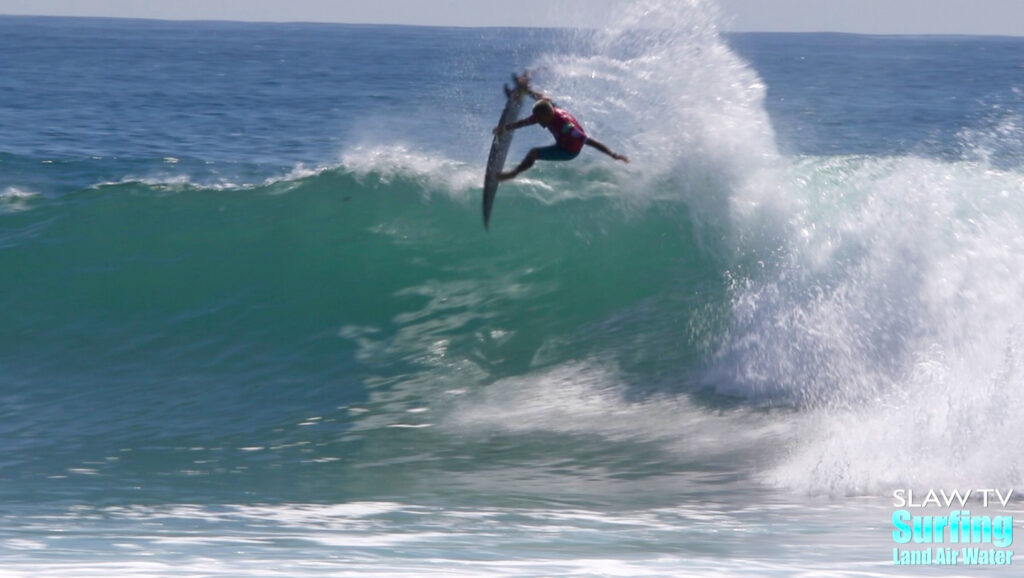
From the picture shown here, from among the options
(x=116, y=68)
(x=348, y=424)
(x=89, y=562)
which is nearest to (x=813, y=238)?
(x=348, y=424)

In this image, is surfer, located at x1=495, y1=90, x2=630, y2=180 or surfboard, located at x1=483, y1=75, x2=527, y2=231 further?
surfboard, located at x1=483, y1=75, x2=527, y2=231

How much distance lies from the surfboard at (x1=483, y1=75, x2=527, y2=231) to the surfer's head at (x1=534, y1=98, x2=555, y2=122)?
0.31 metres

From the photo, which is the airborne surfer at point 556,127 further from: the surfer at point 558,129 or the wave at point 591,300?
the wave at point 591,300

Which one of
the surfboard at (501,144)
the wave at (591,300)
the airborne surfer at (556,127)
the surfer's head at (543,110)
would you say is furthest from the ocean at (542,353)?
the surfer's head at (543,110)

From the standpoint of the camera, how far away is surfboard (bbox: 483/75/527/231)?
30.9 ft

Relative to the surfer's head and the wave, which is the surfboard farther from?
the wave

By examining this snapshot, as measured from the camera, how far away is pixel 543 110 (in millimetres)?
8906

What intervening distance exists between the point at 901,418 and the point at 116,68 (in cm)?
4606

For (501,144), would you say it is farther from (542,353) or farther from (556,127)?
(542,353)

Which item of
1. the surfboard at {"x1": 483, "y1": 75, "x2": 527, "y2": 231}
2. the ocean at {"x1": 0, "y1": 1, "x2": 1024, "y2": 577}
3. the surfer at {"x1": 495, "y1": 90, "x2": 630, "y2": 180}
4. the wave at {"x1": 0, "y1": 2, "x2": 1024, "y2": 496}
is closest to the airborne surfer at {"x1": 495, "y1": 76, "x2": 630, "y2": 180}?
the surfer at {"x1": 495, "y1": 90, "x2": 630, "y2": 180}

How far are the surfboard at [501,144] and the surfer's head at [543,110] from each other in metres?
0.31

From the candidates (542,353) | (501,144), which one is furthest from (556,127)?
(542,353)

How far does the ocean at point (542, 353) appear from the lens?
664 centimetres

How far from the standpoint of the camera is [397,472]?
797 cm
